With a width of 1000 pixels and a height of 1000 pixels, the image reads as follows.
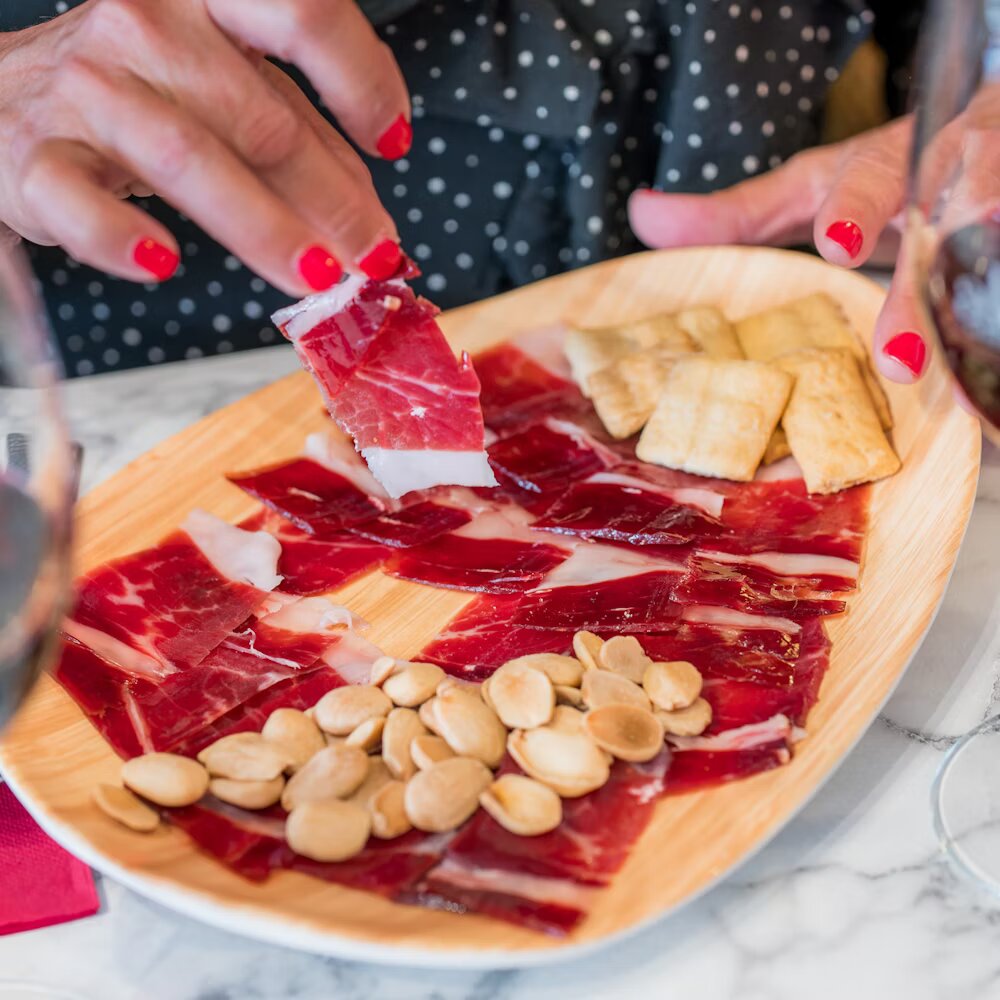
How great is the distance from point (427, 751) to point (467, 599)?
288 millimetres

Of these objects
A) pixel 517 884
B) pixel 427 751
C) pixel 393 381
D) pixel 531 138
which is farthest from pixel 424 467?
pixel 531 138

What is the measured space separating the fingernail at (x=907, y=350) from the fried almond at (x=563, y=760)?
62 centimetres

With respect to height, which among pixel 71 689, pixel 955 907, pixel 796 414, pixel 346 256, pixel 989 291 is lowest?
pixel 955 907

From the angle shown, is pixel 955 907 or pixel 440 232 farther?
pixel 440 232

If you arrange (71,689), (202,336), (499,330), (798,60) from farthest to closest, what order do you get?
(202,336) < (798,60) < (499,330) < (71,689)

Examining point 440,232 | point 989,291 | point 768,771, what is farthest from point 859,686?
point 440,232

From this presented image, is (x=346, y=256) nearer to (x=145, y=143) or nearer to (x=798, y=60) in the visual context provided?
(x=145, y=143)

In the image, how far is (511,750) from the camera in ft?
2.96

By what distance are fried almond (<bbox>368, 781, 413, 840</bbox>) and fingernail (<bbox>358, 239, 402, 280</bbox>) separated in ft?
1.63

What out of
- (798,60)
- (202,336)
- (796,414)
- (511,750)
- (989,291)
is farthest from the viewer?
(202,336)

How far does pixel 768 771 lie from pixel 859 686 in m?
0.13

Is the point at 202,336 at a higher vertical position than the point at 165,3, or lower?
lower

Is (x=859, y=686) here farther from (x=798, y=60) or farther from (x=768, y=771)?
(x=798, y=60)

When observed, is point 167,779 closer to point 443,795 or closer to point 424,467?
point 443,795
